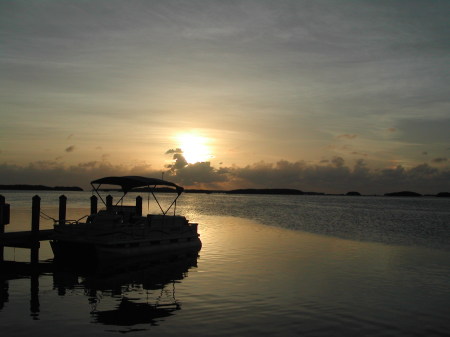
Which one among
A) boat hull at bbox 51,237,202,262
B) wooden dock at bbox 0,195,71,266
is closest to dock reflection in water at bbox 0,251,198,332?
boat hull at bbox 51,237,202,262

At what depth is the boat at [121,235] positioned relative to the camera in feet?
70.3

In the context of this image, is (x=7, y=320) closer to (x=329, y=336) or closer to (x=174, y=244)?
(x=329, y=336)

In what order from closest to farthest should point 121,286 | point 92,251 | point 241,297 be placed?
1. point 241,297
2. point 121,286
3. point 92,251

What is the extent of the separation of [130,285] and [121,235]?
5006 mm

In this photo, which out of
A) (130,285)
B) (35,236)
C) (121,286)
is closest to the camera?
(121,286)

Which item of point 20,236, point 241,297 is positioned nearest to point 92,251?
point 20,236

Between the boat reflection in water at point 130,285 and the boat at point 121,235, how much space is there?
1.58 ft

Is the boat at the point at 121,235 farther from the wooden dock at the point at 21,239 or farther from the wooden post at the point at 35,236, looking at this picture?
the wooden dock at the point at 21,239

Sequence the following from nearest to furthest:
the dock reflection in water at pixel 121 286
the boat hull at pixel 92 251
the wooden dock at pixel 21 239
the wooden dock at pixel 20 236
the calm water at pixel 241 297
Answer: the calm water at pixel 241 297 < the dock reflection in water at pixel 121 286 < the boat hull at pixel 92 251 < the wooden dock at pixel 20 236 < the wooden dock at pixel 21 239

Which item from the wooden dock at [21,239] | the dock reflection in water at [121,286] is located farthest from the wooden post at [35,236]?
the dock reflection in water at [121,286]

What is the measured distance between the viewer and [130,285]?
17.6 m

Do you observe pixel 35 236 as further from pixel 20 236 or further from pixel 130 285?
pixel 130 285

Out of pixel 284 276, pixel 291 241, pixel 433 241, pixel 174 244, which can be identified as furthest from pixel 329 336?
pixel 433 241

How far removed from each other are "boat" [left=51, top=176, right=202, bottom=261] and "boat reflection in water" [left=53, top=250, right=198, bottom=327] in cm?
48
